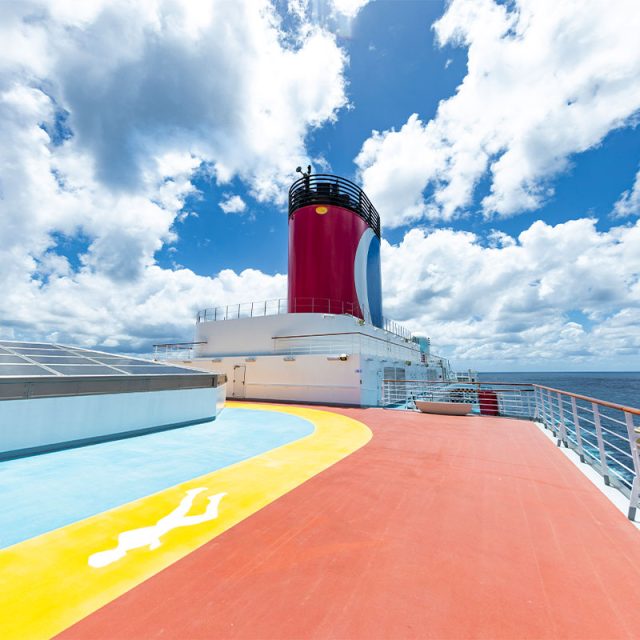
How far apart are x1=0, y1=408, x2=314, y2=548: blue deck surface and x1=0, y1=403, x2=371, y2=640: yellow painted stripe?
20 cm

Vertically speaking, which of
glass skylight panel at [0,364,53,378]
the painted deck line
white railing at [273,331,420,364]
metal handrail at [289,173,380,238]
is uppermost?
metal handrail at [289,173,380,238]

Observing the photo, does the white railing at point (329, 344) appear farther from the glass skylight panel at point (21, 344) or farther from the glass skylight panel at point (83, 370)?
the glass skylight panel at point (21, 344)

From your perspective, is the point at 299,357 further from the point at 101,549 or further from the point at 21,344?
the point at 101,549

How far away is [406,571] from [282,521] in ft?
4.01

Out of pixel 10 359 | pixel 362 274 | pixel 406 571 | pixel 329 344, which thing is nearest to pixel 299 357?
pixel 329 344

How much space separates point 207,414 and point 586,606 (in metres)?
7.69

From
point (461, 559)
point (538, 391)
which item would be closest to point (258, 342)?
point (538, 391)

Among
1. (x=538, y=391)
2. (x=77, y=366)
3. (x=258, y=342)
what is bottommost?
(x=538, y=391)

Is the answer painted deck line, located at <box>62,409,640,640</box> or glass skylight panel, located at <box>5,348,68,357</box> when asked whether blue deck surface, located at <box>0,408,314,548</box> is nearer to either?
painted deck line, located at <box>62,409,640,640</box>

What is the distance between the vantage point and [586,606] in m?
2.00

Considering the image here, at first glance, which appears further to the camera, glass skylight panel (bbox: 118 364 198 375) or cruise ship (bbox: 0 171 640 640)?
glass skylight panel (bbox: 118 364 198 375)

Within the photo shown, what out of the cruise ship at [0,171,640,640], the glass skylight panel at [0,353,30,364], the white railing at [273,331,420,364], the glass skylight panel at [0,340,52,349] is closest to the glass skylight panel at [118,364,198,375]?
the cruise ship at [0,171,640,640]

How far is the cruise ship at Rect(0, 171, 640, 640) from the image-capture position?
6.30ft

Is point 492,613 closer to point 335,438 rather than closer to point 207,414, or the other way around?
point 335,438
